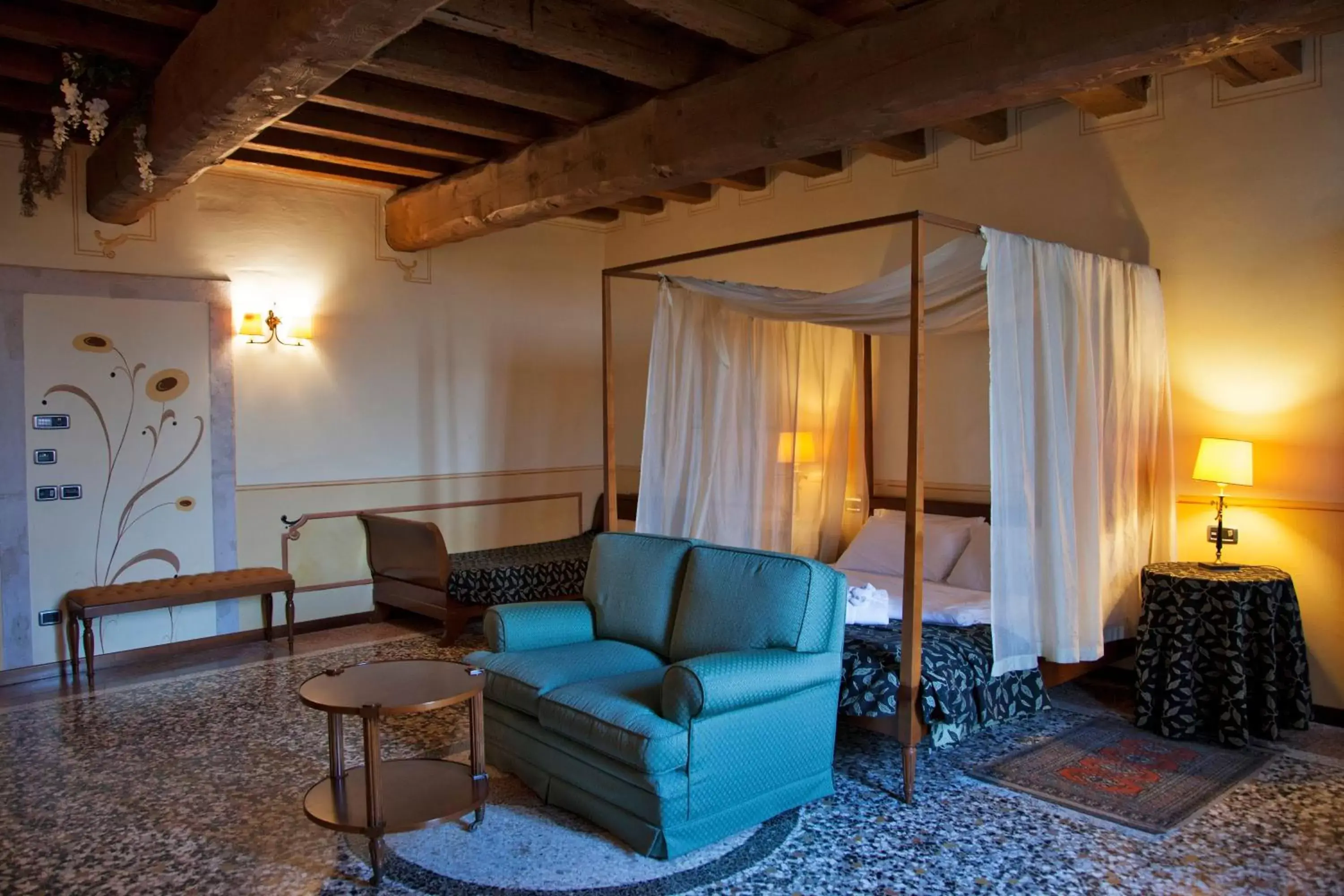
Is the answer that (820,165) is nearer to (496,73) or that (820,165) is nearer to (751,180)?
(751,180)

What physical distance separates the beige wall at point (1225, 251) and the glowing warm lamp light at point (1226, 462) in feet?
1.01

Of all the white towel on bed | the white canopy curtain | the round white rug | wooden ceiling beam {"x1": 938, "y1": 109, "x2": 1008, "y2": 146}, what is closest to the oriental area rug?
the white canopy curtain

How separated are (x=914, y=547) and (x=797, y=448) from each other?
6.16 ft

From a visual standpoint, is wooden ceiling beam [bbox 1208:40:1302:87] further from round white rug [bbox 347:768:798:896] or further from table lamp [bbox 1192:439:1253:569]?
round white rug [bbox 347:768:798:896]

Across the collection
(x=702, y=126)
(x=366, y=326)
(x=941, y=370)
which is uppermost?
(x=702, y=126)

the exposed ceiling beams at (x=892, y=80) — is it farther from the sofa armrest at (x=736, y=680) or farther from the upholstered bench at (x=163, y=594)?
the upholstered bench at (x=163, y=594)

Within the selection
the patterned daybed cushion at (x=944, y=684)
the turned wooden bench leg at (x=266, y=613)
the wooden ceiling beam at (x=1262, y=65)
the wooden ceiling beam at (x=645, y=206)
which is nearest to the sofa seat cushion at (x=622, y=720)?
the patterned daybed cushion at (x=944, y=684)

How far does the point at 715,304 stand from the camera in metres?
4.74

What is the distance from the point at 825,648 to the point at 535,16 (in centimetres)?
246

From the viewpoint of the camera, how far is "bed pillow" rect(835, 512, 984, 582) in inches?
186

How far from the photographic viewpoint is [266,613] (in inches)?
227

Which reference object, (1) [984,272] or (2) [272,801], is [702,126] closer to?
(1) [984,272]

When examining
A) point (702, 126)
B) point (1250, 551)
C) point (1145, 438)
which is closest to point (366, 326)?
point (702, 126)

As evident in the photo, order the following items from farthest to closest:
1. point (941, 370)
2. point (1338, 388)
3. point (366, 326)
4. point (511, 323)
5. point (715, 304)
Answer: point (511, 323) → point (366, 326) → point (941, 370) → point (715, 304) → point (1338, 388)
